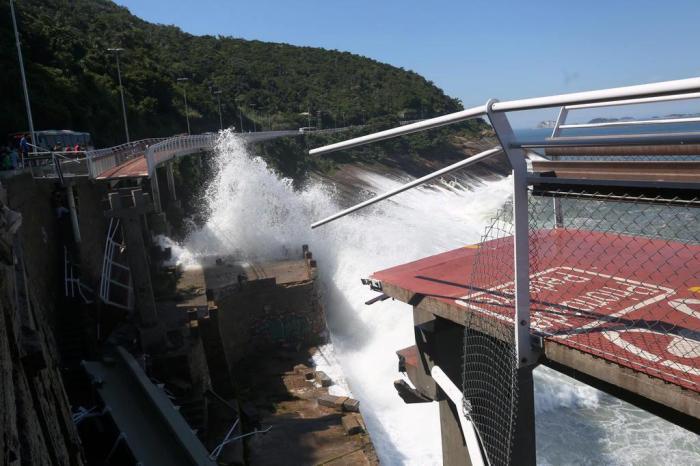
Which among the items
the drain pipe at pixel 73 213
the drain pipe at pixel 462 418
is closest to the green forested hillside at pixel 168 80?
the drain pipe at pixel 73 213

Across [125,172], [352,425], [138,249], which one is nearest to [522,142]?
[352,425]

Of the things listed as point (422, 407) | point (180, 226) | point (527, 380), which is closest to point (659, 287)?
point (527, 380)

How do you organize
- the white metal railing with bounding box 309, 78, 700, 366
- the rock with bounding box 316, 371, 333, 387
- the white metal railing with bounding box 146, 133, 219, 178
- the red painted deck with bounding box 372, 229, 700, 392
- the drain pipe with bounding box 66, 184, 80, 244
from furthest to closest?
the white metal railing with bounding box 146, 133, 219, 178, the rock with bounding box 316, 371, 333, 387, the drain pipe with bounding box 66, 184, 80, 244, the red painted deck with bounding box 372, 229, 700, 392, the white metal railing with bounding box 309, 78, 700, 366

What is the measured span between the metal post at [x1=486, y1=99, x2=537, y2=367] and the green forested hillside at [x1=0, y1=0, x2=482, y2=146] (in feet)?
77.2

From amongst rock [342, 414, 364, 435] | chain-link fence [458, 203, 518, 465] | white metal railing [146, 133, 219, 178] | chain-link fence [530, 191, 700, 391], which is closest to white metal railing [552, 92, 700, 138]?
chain-link fence [530, 191, 700, 391]

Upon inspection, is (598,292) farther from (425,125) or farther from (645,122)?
(425,125)

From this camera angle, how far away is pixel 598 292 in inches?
135

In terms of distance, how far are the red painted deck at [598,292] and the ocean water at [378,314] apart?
7.99 meters

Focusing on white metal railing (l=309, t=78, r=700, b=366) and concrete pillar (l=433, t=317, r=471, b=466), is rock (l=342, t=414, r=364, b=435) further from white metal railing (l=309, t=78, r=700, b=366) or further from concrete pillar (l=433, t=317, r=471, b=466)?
white metal railing (l=309, t=78, r=700, b=366)

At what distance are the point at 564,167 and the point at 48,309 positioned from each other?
10607 mm

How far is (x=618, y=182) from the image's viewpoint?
2.42m

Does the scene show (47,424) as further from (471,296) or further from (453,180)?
(453,180)

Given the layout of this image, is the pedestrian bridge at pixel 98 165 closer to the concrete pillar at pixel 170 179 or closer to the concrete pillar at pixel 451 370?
the concrete pillar at pixel 170 179

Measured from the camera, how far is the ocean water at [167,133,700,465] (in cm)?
1158
